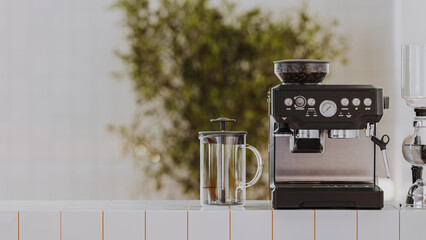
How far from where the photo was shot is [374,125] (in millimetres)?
1835

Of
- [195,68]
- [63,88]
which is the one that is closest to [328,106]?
[195,68]

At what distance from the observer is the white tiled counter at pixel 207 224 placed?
179 cm

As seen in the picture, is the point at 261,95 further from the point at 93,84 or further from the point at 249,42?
the point at 93,84

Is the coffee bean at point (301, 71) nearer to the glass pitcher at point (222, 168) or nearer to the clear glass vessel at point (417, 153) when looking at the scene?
the glass pitcher at point (222, 168)

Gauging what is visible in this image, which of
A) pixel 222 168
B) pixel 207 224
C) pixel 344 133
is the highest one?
pixel 344 133

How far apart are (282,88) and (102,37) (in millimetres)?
2680

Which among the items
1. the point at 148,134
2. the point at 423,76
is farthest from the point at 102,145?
the point at 423,76

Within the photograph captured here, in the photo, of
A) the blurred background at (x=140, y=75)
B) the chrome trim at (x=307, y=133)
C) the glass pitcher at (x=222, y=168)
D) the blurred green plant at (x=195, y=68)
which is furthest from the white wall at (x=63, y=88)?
the chrome trim at (x=307, y=133)

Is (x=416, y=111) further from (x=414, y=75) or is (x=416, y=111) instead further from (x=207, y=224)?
(x=207, y=224)

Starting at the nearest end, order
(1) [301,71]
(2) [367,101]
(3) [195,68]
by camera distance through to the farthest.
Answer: (2) [367,101]
(1) [301,71]
(3) [195,68]

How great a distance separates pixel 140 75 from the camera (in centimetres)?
412

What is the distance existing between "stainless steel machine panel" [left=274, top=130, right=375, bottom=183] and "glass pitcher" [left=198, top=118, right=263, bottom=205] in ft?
0.31

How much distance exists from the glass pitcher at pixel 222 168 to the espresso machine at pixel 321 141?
0.11m

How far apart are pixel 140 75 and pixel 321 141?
245 centimetres
